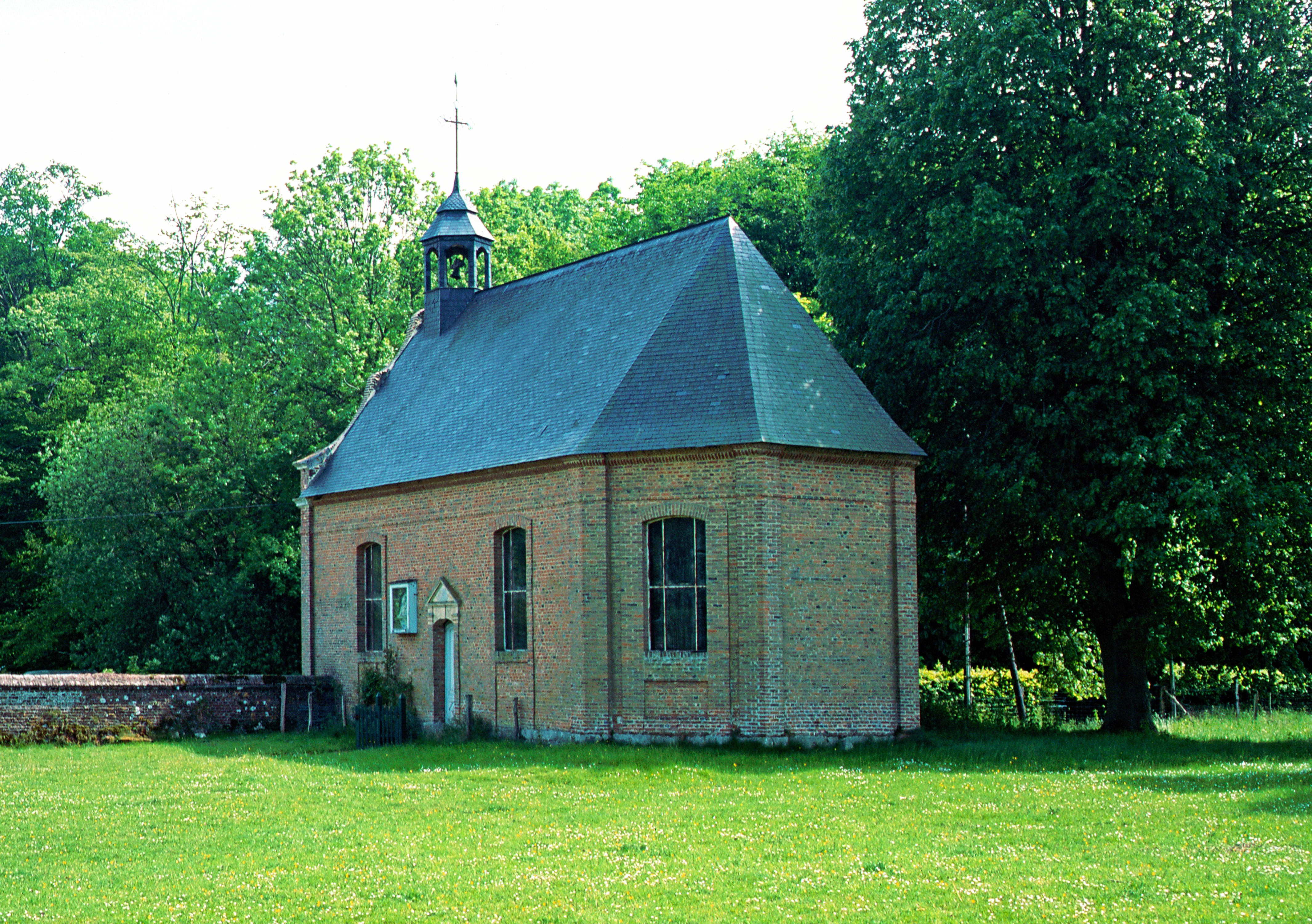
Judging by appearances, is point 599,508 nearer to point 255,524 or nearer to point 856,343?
point 856,343

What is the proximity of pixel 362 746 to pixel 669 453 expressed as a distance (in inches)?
321

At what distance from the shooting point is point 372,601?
102ft

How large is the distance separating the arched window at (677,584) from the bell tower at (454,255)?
469 inches

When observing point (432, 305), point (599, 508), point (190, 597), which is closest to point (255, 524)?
point (190, 597)

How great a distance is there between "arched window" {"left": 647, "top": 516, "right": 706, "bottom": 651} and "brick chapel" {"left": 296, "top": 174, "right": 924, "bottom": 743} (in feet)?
0.12

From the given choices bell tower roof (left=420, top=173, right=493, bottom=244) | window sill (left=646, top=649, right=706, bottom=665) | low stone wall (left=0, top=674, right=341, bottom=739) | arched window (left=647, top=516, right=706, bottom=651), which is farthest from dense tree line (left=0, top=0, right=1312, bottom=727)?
low stone wall (left=0, top=674, right=341, bottom=739)

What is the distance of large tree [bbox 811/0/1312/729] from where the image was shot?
75.5 ft

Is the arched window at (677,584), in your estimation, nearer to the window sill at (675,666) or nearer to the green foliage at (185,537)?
the window sill at (675,666)

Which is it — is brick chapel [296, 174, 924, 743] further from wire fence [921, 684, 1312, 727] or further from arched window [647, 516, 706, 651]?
wire fence [921, 684, 1312, 727]

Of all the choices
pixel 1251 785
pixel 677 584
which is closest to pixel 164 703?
pixel 677 584

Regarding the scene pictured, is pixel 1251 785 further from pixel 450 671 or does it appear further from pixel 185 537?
pixel 185 537

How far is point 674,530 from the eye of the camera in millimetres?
23953

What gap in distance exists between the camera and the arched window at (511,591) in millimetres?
26125

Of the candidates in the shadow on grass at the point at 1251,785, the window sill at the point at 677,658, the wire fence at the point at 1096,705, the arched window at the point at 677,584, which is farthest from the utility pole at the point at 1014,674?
the shadow on grass at the point at 1251,785
